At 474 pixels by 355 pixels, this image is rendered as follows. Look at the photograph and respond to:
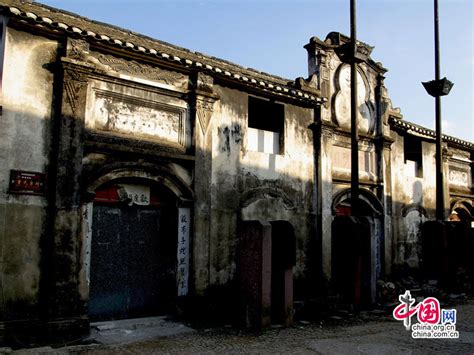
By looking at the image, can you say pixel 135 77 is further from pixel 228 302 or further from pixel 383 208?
pixel 383 208

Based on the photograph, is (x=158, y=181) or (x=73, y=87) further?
(x=158, y=181)

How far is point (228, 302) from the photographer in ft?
29.8

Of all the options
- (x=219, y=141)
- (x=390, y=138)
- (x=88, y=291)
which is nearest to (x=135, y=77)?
(x=219, y=141)

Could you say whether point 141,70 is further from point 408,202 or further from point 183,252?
point 408,202

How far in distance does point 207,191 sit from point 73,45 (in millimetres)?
3810

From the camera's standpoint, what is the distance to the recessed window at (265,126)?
10.2 meters

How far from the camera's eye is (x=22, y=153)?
690 centimetres

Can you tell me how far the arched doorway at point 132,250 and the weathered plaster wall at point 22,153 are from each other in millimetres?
1139

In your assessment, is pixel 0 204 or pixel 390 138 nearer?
pixel 0 204

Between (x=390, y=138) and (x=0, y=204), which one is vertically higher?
(x=390, y=138)

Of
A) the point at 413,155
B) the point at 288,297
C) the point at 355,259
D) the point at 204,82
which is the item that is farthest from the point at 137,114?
the point at 413,155

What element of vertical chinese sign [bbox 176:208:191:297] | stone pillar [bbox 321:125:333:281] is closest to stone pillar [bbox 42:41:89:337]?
vertical chinese sign [bbox 176:208:191:297]

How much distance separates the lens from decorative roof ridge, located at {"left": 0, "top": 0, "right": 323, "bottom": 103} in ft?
23.1

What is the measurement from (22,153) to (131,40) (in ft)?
10.7
